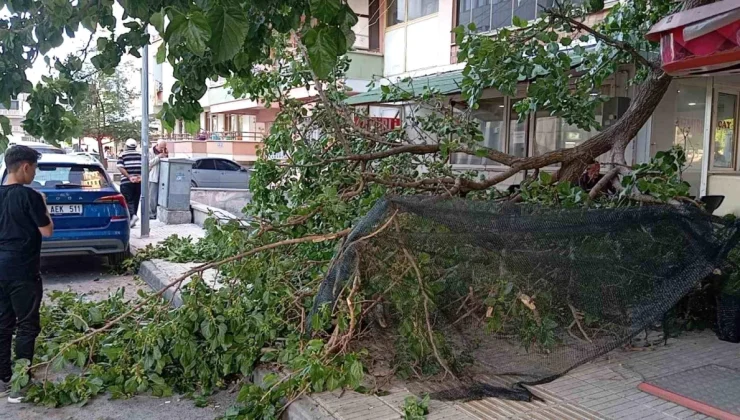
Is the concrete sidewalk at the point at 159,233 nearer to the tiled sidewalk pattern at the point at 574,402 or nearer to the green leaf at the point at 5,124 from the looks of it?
the green leaf at the point at 5,124

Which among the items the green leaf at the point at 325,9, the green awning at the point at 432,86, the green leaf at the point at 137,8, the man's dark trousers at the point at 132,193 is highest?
the green awning at the point at 432,86

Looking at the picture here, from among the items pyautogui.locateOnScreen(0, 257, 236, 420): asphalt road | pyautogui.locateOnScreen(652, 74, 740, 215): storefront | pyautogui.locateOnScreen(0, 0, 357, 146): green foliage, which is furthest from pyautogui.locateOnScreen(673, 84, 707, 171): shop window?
pyautogui.locateOnScreen(0, 257, 236, 420): asphalt road

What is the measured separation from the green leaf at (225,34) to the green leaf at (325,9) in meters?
0.48

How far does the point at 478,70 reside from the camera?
22.5 feet

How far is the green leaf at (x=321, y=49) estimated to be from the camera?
2.88 m

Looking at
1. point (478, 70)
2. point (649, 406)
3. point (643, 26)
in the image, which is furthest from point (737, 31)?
point (643, 26)

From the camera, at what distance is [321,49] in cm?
290

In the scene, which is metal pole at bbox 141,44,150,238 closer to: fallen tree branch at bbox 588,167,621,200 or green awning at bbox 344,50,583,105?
green awning at bbox 344,50,583,105

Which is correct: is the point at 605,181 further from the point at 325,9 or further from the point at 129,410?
the point at 129,410

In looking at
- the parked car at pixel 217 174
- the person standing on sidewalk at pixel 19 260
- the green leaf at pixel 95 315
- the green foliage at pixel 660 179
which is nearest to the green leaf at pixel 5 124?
the person standing on sidewalk at pixel 19 260

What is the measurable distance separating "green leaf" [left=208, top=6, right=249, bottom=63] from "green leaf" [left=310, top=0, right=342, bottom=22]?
1.58ft

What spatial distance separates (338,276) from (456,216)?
100 cm

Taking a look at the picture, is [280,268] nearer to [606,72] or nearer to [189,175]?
[606,72]

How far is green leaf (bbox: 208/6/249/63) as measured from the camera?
2.54m
